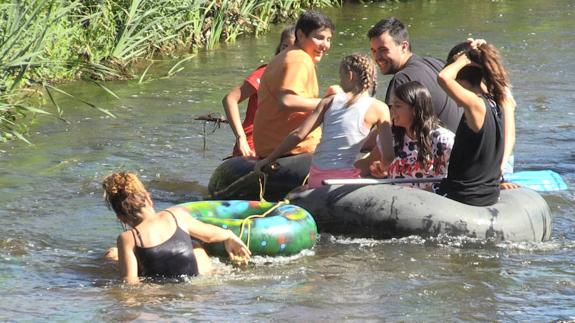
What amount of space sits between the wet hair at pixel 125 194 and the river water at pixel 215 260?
438 mm

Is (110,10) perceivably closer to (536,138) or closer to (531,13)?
(536,138)

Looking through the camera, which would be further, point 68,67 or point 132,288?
point 68,67

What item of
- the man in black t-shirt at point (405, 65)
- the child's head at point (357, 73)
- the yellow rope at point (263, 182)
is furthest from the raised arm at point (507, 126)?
the yellow rope at point (263, 182)

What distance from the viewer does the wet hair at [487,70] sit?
691 cm

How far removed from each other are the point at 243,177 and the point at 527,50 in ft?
26.2

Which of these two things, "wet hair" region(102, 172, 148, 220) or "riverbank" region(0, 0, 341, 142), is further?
"riverbank" region(0, 0, 341, 142)

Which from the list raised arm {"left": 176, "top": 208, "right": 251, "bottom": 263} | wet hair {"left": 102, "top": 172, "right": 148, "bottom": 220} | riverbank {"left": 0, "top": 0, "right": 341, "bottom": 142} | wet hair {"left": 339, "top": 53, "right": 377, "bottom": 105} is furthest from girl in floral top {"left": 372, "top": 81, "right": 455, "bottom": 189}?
riverbank {"left": 0, "top": 0, "right": 341, "bottom": 142}

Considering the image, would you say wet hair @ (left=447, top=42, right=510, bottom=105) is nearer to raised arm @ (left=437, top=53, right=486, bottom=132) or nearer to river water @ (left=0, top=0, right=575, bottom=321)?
raised arm @ (left=437, top=53, right=486, bottom=132)

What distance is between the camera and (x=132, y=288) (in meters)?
6.29

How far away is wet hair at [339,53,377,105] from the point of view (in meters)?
7.20

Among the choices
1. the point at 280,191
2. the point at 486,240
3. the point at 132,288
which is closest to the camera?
the point at 132,288

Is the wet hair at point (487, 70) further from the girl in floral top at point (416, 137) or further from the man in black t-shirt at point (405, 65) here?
the man in black t-shirt at point (405, 65)

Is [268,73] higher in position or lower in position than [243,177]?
higher

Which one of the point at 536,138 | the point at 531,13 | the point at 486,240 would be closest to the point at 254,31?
the point at 531,13
